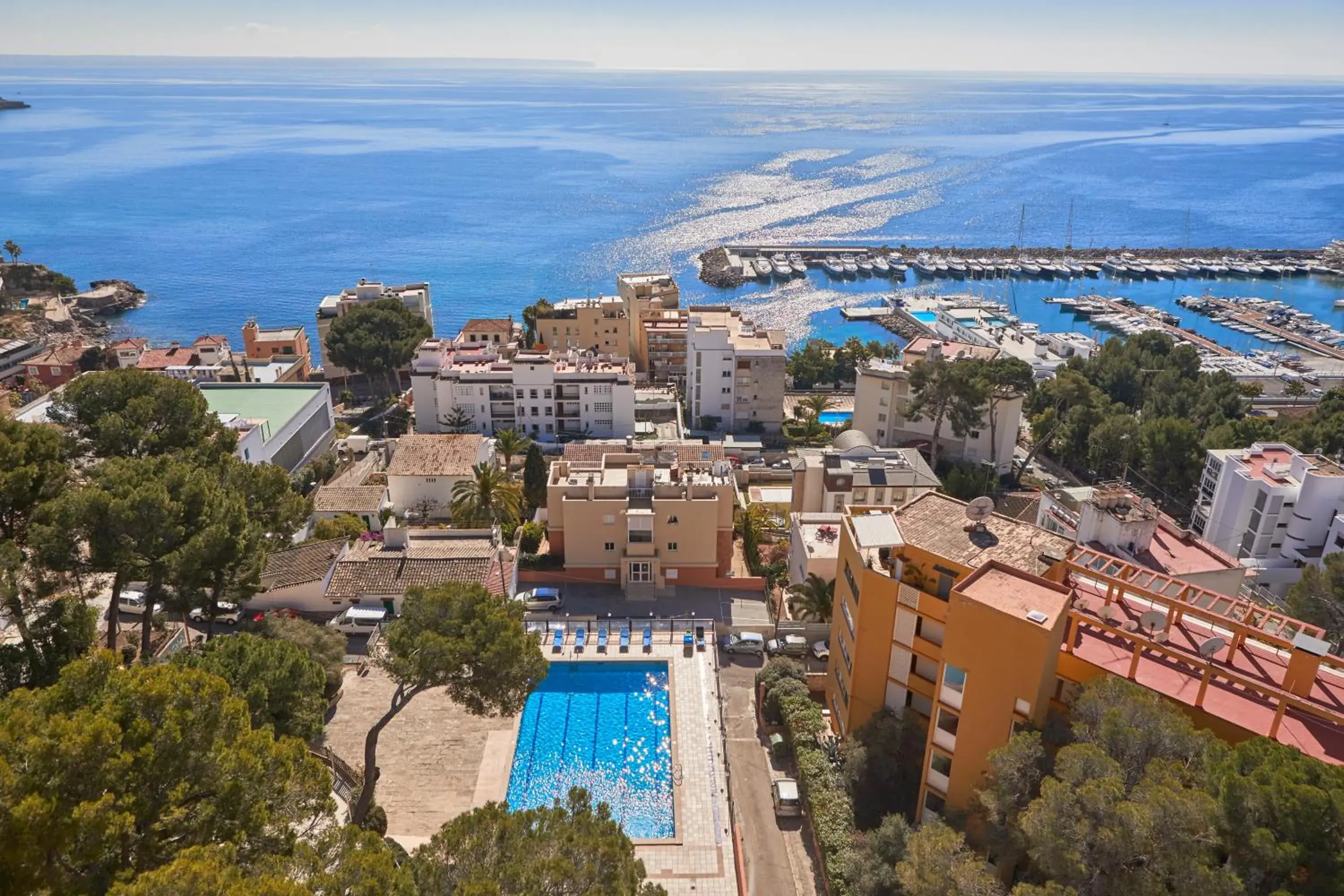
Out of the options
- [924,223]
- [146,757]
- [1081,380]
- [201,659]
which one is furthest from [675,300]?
[924,223]

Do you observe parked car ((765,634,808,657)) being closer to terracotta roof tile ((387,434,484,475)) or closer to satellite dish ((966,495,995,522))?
satellite dish ((966,495,995,522))

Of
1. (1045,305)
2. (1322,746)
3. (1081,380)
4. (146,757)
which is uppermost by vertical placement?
(146,757)

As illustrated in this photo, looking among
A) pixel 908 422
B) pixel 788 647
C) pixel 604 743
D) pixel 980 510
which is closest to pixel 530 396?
pixel 908 422

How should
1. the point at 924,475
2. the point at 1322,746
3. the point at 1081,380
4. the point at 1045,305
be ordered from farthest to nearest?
the point at 1045,305
the point at 1081,380
the point at 924,475
the point at 1322,746

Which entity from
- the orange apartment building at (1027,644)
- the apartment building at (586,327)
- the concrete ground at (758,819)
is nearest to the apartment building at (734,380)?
the apartment building at (586,327)

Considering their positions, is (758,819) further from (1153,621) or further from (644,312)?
(644,312)

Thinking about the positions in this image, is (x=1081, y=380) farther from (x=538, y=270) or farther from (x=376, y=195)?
(x=376, y=195)
